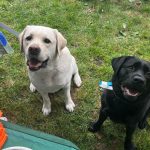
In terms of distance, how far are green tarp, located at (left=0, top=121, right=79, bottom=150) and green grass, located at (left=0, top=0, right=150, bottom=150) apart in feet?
1.71

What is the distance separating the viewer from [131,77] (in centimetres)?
297

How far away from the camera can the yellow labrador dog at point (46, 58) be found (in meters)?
3.14

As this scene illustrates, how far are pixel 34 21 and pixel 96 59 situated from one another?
1.05 meters

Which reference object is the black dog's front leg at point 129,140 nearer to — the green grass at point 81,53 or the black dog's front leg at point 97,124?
the green grass at point 81,53

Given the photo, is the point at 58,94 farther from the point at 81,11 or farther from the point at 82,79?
the point at 81,11

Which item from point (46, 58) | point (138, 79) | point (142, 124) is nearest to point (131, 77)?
point (138, 79)

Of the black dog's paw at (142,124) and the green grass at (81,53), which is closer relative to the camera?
the black dog's paw at (142,124)

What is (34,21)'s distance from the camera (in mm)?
4973

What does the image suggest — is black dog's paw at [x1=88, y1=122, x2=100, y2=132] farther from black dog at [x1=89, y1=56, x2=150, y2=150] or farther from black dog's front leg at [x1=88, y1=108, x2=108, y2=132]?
black dog at [x1=89, y1=56, x2=150, y2=150]

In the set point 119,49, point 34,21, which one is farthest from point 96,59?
point 34,21

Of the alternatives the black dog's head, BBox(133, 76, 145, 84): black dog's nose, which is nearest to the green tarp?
the black dog's head

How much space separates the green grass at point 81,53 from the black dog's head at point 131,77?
0.84 meters

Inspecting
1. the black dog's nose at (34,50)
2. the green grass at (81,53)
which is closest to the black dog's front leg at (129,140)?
the green grass at (81,53)

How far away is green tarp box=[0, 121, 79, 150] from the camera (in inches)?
124
